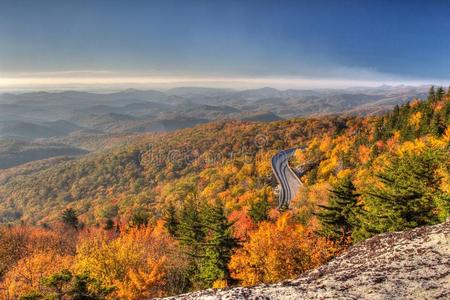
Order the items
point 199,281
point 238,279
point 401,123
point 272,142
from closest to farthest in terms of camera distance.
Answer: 1. point 238,279
2. point 199,281
3. point 401,123
4. point 272,142

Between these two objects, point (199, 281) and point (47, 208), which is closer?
point (199, 281)

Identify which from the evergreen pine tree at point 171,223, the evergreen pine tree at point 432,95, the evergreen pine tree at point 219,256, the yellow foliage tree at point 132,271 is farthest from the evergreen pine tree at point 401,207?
the evergreen pine tree at point 432,95

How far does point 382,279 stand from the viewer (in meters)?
10.6

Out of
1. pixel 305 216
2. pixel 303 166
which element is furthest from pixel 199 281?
pixel 303 166

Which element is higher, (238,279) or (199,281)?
(238,279)

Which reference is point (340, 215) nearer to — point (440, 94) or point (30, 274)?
point (30, 274)

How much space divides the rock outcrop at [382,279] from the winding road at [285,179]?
5443 cm

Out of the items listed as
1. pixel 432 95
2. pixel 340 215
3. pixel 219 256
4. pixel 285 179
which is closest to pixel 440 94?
pixel 432 95

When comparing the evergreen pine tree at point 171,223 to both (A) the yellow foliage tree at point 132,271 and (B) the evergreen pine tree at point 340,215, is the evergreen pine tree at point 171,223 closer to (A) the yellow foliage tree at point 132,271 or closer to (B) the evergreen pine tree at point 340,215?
(A) the yellow foliage tree at point 132,271

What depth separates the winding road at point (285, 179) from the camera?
77.7m

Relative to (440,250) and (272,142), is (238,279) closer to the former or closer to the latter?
(440,250)

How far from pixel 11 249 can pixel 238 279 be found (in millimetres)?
47648

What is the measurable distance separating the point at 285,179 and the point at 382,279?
8181cm

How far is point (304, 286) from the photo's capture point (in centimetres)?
1095
